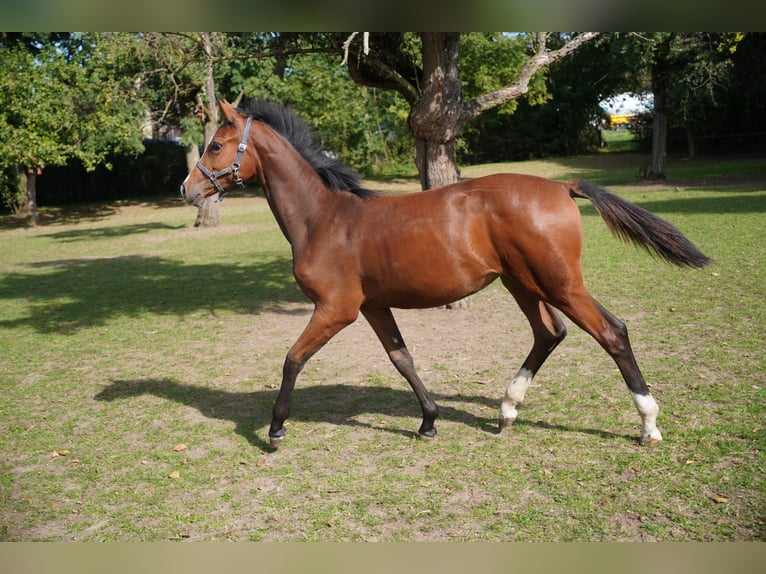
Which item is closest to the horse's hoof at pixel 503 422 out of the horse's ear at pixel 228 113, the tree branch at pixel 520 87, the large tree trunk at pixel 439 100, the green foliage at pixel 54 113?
the horse's ear at pixel 228 113

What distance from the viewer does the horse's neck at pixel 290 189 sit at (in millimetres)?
5441

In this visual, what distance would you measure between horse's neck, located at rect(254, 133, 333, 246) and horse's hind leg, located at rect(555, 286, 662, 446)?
2.13 metres

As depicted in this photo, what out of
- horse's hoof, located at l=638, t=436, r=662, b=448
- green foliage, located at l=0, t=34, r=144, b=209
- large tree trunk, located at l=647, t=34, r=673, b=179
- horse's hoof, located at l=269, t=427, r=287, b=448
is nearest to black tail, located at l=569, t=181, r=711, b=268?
horse's hoof, located at l=638, t=436, r=662, b=448

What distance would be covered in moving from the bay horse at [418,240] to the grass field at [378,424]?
19.5 inches

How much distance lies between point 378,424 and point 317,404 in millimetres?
872

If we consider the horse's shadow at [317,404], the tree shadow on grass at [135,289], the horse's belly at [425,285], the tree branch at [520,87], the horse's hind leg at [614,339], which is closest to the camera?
Answer: the horse's hind leg at [614,339]

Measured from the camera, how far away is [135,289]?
1314cm

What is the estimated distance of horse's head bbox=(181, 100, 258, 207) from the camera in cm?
534

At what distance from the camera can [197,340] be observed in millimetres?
9125

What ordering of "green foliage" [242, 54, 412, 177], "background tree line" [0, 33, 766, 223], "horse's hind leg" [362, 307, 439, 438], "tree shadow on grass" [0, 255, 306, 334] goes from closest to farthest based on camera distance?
"horse's hind leg" [362, 307, 439, 438] < "background tree line" [0, 33, 766, 223] < "tree shadow on grass" [0, 255, 306, 334] < "green foliage" [242, 54, 412, 177]

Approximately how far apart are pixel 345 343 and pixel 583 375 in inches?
127

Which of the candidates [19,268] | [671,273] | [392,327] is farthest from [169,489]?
[19,268]

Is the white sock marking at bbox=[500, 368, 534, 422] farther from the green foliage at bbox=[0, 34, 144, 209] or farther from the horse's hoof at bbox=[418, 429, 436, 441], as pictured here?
the green foliage at bbox=[0, 34, 144, 209]

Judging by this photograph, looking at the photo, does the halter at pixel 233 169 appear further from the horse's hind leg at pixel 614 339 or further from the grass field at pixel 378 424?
the horse's hind leg at pixel 614 339
